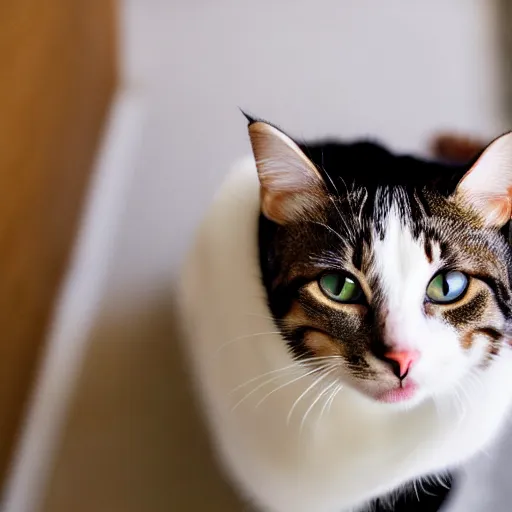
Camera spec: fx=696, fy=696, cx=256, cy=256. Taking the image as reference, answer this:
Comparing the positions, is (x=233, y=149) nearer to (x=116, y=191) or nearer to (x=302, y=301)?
(x=116, y=191)

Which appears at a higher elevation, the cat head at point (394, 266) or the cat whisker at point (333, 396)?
the cat head at point (394, 266)

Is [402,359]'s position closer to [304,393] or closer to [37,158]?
[304,393]

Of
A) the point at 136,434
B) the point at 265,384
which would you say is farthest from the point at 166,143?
the point at 265,384

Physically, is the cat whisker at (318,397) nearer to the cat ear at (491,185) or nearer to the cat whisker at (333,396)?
the cat whisker at (333,396)

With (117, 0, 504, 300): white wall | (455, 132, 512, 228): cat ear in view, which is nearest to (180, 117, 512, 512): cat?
(455, 132, 512, 228): cat ear

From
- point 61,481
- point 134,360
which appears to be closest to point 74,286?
Answer: point 134,360

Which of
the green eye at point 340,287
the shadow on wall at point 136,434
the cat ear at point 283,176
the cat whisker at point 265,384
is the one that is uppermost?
the cat ear at point 283,176

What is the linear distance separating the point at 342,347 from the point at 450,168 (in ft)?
0.61

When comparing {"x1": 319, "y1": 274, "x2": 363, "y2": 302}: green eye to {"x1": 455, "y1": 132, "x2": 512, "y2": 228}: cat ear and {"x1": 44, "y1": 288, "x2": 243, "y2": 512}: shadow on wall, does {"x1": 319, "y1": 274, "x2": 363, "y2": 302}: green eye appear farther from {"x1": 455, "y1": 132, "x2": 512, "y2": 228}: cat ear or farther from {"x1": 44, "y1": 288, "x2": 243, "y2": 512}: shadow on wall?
{"x1": 44, "y1": 288, "x2": 243, "y2": 512}: shadow on wall

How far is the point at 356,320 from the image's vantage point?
1.81 ft

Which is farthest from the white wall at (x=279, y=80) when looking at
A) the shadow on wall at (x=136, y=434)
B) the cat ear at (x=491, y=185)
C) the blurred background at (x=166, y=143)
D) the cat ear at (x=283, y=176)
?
the cat ear at (x=491, y=185)

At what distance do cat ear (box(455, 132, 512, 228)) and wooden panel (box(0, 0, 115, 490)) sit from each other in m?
0.48

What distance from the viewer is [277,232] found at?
600 mm

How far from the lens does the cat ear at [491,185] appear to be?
0.52 meters
